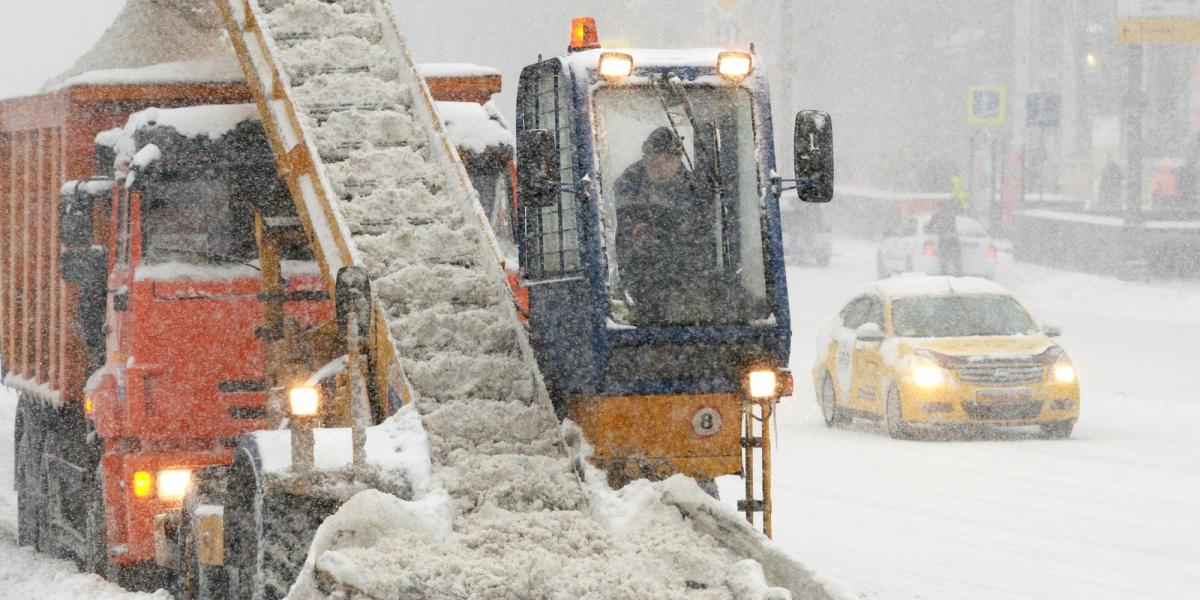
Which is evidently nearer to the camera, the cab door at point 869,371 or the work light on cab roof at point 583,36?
the work light on cab roof at point 583,36

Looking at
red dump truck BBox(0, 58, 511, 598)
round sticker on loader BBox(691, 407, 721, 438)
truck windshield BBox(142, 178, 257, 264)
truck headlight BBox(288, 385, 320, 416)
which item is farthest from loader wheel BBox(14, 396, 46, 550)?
round sticker on loader BBox(691, 407, 721, 438)

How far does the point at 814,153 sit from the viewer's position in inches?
342

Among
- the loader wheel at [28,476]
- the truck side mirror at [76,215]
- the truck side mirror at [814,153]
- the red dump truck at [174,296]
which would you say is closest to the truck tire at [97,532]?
the red dump truck at [174,296]

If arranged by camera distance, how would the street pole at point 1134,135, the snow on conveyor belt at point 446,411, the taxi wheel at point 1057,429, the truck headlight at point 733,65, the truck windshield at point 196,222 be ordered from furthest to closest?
1. the street pole at point 1134,135
2. the taxi wheel at point 1057,429
3. the truck windshield at point 196,222
4. the truck headlight at point 733,65
5. the snow on conveyor belt at point 446,411

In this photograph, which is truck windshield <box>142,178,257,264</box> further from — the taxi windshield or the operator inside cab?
the taxi windshield

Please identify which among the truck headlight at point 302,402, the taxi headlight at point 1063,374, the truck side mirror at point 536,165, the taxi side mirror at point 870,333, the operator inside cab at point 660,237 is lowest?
the taxi headlight at point 1063,374

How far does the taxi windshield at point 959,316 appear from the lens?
773 inches

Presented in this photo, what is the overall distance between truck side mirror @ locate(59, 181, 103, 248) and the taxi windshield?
31.5 feet

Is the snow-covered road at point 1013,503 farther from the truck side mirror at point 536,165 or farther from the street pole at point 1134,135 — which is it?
the street pole at point 1134,135

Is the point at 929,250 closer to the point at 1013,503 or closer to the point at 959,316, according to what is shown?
the point at 959,316

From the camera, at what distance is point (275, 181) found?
37.4ft

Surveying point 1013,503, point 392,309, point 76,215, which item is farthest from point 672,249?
point 1013,503

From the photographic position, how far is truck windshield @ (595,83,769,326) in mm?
8758

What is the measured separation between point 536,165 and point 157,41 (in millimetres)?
6826
